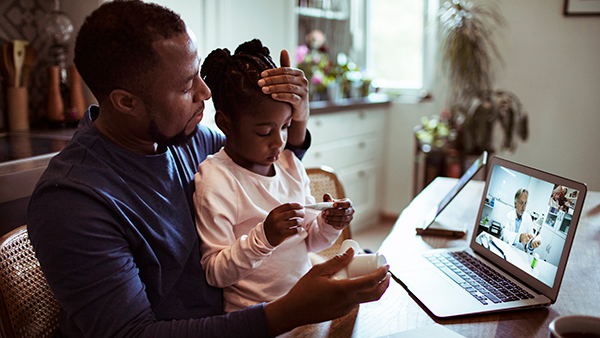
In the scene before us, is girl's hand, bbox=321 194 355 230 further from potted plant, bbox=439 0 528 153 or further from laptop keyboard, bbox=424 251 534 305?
potted plant, bbox=439 0 528 153

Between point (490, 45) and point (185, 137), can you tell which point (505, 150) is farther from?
point (185, 137)

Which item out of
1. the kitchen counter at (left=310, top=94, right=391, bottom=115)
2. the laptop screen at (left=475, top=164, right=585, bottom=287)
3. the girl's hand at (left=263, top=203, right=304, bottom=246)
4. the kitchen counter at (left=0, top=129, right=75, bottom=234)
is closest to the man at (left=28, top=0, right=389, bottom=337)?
the girl's hand at (left=263, top=203, right=304, bottom=246)

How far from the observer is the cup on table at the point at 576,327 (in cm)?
66

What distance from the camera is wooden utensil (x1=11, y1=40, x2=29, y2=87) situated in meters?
1.99

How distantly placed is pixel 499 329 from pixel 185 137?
2.33ft

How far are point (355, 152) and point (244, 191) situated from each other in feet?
8.84

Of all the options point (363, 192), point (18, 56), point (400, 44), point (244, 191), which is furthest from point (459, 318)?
point (400, 44)

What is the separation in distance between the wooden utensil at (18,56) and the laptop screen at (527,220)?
6.27 feet

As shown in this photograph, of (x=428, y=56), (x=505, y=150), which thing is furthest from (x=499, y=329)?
(x=428, y=56)

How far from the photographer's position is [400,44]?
4082 millimetres

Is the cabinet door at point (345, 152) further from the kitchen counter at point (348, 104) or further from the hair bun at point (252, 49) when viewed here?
the hair bun at point (252, 49)

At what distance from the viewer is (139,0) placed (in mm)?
890

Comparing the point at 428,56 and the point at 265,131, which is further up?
the point at 428,56

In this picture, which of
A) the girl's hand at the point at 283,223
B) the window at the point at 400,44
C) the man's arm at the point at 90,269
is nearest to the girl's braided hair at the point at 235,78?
the girl's hand at the point at 283,223
